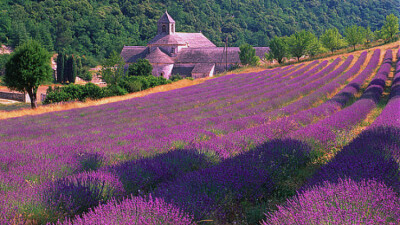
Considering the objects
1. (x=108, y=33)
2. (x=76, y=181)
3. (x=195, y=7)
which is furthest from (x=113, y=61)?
(x=195, y=7)

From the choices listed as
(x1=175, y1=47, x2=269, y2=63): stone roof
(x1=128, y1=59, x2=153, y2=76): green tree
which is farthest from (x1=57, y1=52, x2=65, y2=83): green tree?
(x1=175, y1=47, x2=269, y2=63): stone roof

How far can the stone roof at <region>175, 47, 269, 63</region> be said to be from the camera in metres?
51.3

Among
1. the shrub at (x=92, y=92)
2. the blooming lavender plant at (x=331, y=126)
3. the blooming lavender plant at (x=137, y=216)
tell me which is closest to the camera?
the blooming lavender plant at (x=137, y=216)

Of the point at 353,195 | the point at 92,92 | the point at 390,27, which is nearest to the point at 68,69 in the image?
the point at 92,92

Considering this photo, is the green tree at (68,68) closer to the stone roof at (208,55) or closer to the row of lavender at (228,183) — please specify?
the stone roof at (208,55)

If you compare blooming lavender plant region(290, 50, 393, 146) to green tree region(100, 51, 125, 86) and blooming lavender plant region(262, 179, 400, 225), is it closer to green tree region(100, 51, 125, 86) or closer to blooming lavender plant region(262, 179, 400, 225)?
blooming lavender plant region(262, 179, 400, 225)

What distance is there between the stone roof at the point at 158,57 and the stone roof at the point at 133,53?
371 centimetres

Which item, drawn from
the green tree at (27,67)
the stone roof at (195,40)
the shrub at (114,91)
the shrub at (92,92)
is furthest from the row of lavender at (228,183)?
the stone roof at (195,40)

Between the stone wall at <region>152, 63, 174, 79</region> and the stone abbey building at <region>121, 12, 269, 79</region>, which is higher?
the stone abbey building at <region>121, 12, 269, 79</region>

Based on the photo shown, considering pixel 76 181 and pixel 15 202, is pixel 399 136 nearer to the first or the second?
pixel 76 181

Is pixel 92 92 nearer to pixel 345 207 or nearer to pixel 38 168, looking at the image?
pixel 38 168

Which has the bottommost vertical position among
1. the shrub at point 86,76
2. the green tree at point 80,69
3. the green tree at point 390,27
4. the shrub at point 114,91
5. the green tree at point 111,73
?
the shrub at point 86,76

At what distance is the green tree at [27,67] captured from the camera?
2373 centimetres

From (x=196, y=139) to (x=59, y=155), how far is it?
2.48 meters
